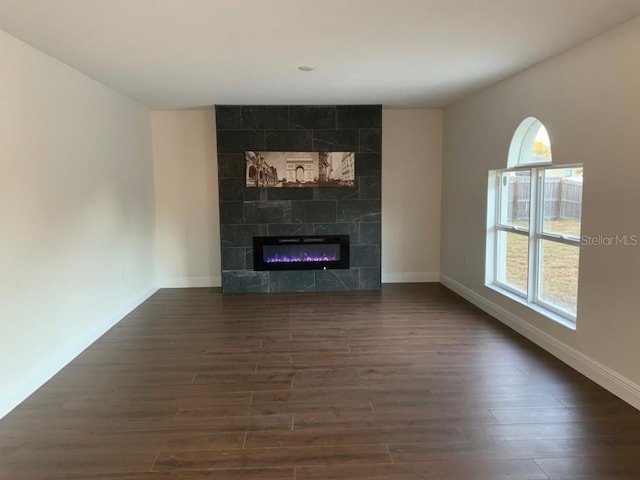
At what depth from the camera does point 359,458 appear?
2461 millimetres

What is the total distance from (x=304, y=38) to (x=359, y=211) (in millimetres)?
3383

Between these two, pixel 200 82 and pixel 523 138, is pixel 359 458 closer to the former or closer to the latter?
pixel 523 138

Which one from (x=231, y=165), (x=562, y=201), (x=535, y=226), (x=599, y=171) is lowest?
(x=535, y=226)

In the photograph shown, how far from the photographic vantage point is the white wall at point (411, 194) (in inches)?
267

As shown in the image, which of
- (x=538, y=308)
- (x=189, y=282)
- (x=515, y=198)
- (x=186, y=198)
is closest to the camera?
(x=538, y=308)

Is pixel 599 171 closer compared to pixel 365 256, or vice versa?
pixel 599 171

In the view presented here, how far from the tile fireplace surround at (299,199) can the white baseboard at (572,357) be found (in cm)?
188

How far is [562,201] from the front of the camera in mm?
3982

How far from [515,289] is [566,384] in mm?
1642

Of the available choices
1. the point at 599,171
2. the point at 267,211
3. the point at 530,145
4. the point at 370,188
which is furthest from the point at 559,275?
the point at 267,211

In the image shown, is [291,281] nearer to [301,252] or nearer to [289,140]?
[301,252]

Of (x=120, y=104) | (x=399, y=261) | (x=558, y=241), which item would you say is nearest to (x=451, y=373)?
(x=558, y=241)

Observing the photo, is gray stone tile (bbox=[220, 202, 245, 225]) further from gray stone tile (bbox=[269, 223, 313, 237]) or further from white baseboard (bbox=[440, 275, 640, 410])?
white baseboard (bbox=[440, 275, 640, 410])

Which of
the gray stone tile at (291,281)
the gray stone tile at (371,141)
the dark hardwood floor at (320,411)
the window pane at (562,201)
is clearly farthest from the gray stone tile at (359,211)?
the window pane at (562,201)
